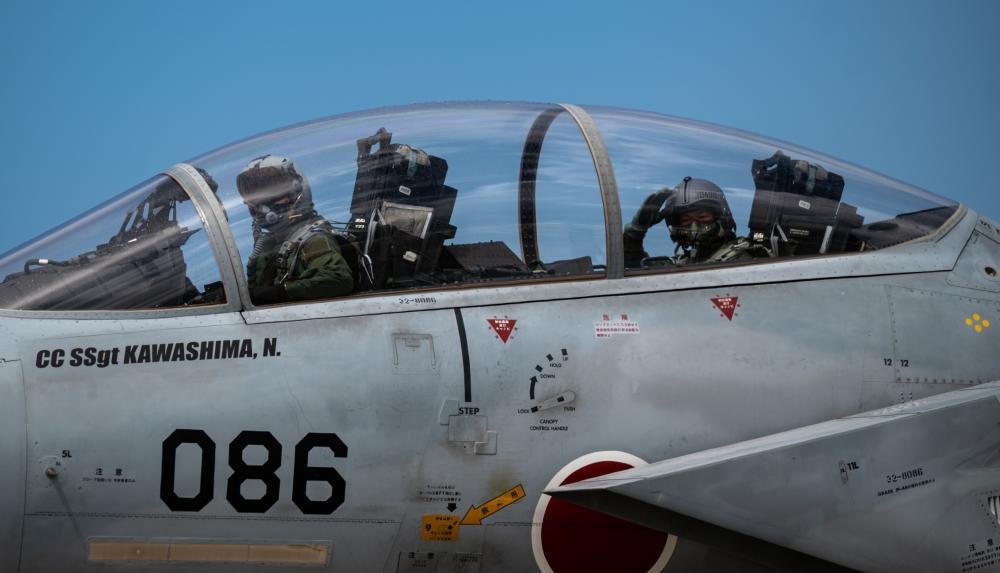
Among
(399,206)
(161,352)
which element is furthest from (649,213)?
(161,352)

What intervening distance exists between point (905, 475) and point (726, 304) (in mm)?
1171

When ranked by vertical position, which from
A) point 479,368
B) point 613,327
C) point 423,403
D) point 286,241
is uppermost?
point 286,241

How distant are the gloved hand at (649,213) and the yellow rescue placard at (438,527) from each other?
1761mm

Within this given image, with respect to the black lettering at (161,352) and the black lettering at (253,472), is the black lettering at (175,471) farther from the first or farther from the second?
the black lettering at (161,352)

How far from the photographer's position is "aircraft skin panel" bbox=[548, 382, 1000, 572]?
180 inches

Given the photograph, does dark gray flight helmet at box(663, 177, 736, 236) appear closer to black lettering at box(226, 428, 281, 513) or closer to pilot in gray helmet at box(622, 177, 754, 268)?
Answer: pilot in gray helmet at box(622, 177, 754, 268)

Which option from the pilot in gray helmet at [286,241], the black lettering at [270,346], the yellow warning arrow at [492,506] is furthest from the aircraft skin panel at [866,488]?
the pilot in gray helmet at [286,241]

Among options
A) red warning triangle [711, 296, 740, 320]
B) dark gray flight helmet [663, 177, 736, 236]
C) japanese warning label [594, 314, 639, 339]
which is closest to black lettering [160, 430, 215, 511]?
japanese warning label [594, 314, 639, 339]

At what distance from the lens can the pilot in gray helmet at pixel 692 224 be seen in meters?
5.49

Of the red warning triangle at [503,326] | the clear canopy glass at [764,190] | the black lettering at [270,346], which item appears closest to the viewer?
the black lettering at [270,346]

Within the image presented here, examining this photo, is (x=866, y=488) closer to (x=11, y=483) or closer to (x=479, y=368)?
(x=479, y=368)

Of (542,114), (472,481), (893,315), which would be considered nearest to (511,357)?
(472,481)

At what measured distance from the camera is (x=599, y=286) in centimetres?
523

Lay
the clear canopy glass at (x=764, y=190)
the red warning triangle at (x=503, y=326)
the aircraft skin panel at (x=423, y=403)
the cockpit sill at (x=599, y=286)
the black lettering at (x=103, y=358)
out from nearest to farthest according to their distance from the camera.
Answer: the aircraft skin panel at (x=423, y=403) < the black lettering at (x=103, y=358) < the cockpit sill at (x=599, y=286) < the red warning triangle at (x=503, y=326) < the clear canopy glass at (x=764, y=190)
